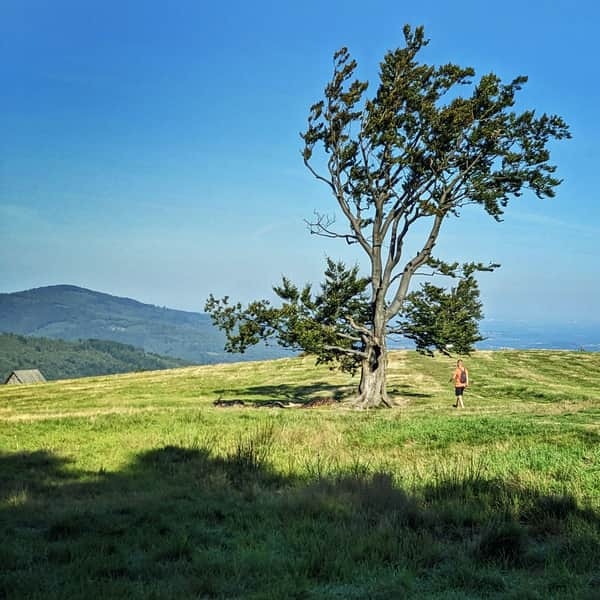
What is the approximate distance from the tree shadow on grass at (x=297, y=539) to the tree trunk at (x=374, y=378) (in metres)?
20.4

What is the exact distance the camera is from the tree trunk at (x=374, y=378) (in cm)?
3191

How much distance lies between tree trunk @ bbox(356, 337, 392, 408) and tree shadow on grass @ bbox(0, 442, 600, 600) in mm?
20403

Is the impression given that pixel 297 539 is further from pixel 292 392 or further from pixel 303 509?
A: pixel 292 392

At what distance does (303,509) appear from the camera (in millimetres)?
9039

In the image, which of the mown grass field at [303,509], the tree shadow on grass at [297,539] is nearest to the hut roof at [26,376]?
the mown grass field at [303,509]

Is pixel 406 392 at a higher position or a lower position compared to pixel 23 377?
higher

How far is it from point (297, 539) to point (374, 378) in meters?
25.0

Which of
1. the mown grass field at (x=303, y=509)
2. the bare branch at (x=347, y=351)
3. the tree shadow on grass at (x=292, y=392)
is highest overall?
the bare branch at (x=347, y=351)

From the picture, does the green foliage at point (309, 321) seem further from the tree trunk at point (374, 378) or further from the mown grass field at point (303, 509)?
the mown grass field at point (303, 509)

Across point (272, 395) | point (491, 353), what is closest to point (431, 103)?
point (272, 395)

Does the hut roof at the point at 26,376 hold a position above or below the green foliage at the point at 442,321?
below

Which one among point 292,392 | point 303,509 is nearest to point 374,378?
point 292,392

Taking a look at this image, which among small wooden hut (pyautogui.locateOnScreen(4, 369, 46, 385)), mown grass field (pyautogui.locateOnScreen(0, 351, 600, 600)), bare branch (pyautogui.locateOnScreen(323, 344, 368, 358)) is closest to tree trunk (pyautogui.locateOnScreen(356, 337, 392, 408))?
bare branch (pyautogui.locateOnScreen(323, 344, 368, 358))

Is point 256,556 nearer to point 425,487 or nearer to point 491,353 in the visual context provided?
point 425,487
